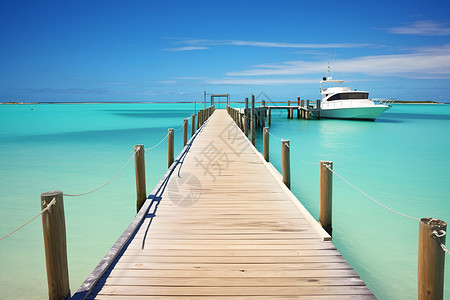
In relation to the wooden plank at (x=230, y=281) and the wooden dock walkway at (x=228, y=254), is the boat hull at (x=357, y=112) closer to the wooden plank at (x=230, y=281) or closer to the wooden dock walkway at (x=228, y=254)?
the wooden dock walkway at (x=228, y=254)

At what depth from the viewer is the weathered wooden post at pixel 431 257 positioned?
2.12 meters

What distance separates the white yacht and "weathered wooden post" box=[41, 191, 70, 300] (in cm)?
3551

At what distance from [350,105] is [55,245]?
3598 cm

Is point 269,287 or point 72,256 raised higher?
point 269,287

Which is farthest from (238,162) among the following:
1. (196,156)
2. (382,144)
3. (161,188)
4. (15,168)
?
(382,144)

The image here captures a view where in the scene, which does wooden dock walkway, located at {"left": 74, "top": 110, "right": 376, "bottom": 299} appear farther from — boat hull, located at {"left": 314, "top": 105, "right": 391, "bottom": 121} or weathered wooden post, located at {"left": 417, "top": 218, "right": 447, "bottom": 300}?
boat hull, located at {"left": 314, "top": 105, "right": 391, "bottom": 121}

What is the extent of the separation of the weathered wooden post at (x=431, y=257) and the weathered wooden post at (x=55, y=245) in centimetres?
257

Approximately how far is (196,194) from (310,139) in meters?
18.8

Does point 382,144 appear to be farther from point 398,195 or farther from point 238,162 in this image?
point 238,162

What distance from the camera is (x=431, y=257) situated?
2170mm

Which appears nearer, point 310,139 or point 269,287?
point 269,287

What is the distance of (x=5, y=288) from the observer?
454 cm

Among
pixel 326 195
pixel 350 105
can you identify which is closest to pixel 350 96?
pixel 350 105

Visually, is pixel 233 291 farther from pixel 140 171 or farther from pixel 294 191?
pixel 294 191
